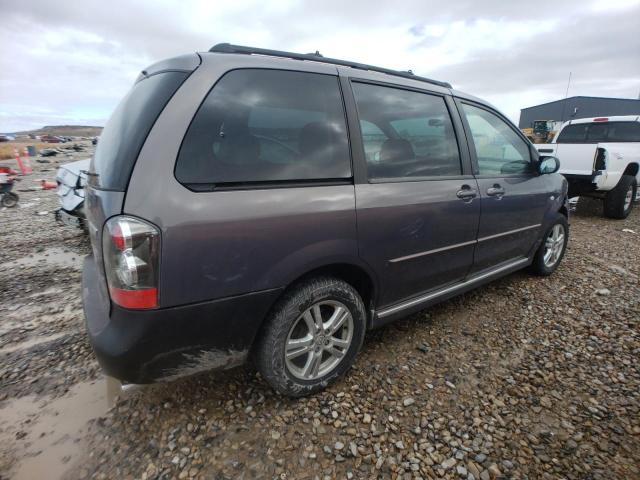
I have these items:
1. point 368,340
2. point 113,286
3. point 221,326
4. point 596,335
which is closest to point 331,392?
point 368,340

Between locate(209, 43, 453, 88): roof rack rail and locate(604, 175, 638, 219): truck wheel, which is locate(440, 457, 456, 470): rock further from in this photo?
locate(604, 175, 638, 219): truck wheel

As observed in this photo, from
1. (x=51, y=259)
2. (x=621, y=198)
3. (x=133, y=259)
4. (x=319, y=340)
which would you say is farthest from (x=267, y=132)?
(x=621, y=198)

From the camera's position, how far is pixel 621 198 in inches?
258

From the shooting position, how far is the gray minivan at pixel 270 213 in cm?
151

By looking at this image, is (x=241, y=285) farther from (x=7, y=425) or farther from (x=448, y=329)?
(x=448, y=329)

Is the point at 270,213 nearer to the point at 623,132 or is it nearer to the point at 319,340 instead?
the point at 319,340

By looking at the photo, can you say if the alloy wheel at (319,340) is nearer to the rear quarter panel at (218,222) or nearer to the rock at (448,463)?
the rear quarter panel at (218,222)

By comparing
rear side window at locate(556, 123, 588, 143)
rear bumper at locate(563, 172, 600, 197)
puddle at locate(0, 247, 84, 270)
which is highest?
rear side window at locate(556, 123, 588, 143)

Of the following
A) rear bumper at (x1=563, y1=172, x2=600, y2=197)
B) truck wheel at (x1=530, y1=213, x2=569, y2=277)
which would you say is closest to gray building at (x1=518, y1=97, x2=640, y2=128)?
rear bumper at (x1=563, y1=172, x2=600, y2=197)

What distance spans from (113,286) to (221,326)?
496 mm

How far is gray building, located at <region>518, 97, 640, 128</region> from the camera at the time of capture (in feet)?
100

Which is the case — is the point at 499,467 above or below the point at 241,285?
below

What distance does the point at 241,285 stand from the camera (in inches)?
65.3

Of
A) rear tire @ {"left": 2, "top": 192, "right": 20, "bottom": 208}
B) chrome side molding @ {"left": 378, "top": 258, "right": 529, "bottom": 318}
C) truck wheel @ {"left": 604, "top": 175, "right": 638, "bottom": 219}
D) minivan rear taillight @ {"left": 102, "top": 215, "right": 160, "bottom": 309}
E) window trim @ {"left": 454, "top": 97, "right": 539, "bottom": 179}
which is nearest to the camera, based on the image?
minivan rear taillight @ {"left": 102, "top": 215, "right": 160, "bottom": 309}
